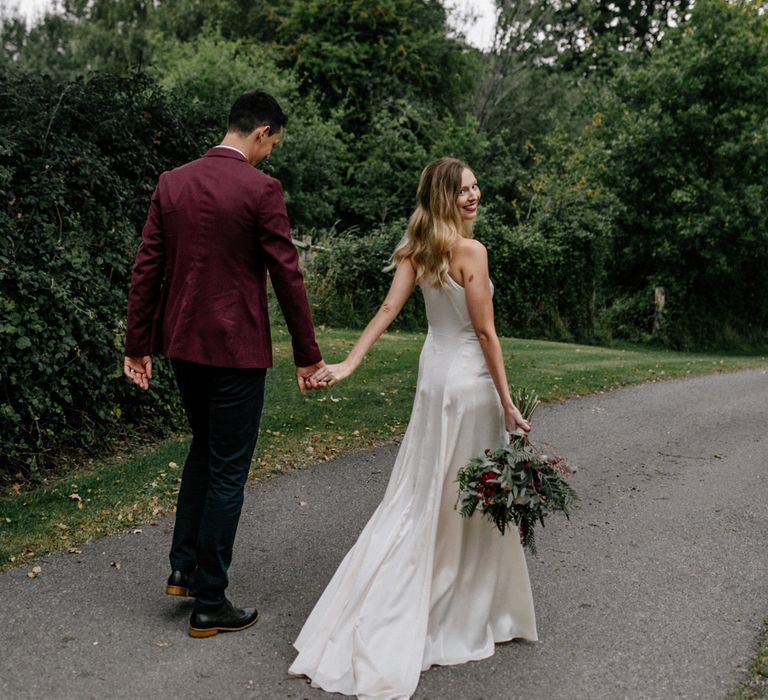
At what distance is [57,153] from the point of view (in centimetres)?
671

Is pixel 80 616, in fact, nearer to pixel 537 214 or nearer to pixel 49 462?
pixel 49 462

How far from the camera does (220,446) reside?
3.77 metres

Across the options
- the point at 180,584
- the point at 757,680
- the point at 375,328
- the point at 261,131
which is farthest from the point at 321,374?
the point at 757,680

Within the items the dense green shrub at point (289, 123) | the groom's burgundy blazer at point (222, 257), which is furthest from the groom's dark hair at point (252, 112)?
the dense green shrub at point (289, 123)

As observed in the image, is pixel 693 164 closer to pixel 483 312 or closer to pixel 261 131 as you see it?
pixel 483 312

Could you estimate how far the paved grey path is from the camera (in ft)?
11.2

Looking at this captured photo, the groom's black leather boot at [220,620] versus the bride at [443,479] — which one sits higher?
the bride at [443,479]

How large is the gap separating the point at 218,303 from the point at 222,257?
20 cm

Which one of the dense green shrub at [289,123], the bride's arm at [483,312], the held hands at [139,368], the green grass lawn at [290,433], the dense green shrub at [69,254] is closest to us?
the bride's arm at [483,312]

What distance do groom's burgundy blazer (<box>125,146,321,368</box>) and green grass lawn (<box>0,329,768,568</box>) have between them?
1989 millimetres

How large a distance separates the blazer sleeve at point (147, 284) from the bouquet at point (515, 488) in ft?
5.26

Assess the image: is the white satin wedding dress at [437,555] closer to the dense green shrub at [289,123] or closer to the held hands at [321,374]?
the held hands at [321,374]

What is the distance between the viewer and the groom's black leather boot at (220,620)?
12.3ft

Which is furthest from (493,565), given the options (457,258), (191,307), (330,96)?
(330,96)
